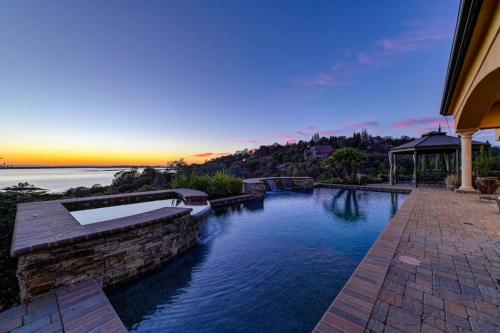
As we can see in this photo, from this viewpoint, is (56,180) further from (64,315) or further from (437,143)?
(437,143)

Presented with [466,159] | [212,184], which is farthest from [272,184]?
[466,159]

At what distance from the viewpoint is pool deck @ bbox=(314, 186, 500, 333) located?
6.02 feet

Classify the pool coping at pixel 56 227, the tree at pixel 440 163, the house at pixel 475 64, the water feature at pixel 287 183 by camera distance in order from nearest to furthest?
the pool coping at pixel 56 227
the house at pixel 475 64
the water feature at pixel 287 183
the tree at pixel 440 163

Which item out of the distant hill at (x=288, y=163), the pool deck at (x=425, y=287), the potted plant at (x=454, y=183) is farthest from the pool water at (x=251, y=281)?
the distant hill at (x=288, y=163)

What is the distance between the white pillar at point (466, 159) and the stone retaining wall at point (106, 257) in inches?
503

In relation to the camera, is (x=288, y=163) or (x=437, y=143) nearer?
(x=437, y=143)

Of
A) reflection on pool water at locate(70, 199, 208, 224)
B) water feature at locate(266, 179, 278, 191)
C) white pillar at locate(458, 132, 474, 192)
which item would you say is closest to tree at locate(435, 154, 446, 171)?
white pillar at locate(458, 132, 474, 192)

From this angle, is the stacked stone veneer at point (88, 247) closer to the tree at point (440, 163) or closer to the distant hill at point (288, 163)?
the distant hill at point (288, 163)

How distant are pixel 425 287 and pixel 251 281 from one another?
2.33 meters

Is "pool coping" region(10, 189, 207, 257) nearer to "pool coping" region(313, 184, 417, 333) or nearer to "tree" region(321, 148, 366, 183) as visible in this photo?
"pool coping" region(313, 184, 417, 333)

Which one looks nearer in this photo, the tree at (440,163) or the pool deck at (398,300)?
the pool deck at (398,300)

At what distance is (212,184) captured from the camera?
10.0 metres

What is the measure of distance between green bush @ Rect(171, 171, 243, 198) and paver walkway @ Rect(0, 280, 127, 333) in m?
6.87

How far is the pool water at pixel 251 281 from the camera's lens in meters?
2.55
